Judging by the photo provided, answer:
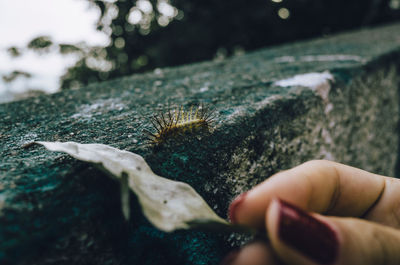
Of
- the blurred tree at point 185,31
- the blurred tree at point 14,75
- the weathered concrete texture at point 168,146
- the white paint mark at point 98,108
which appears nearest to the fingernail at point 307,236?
the weathered concrete texture at point 168,146

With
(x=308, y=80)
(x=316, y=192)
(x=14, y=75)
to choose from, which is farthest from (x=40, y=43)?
(x=316, y=192)

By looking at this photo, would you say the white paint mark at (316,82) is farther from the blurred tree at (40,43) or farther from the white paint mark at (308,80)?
the blurred tree at (40,43)

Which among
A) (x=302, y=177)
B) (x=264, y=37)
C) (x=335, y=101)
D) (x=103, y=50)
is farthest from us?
(x=264, y=37)

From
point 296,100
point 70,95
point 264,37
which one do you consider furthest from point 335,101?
point 264,37

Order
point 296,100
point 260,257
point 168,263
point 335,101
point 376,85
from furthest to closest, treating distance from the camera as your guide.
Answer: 1. point 376,85
2. point 335,101
3. point 296,100
4. point 168,263
5. point 260,257

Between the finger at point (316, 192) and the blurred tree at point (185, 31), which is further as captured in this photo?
the blurred tree at point (185, 31)

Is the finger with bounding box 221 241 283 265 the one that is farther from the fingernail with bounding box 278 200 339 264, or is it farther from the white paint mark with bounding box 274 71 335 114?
the white paint mark with bounding box 274 71 335 114

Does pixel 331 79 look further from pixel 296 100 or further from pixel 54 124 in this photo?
pixel 54 124
